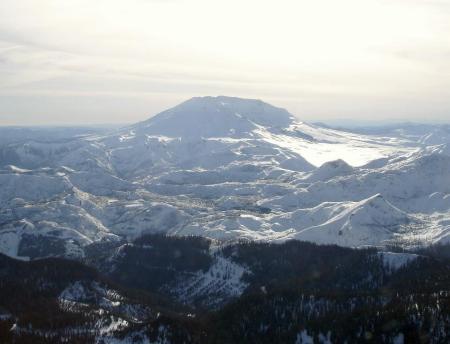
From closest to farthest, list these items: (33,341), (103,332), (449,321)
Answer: (449,321)
(33,341)
(103,332)

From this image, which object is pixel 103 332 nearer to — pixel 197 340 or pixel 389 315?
pixel 197 340

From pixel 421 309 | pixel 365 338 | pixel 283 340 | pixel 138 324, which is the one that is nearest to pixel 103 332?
pixel 138 324

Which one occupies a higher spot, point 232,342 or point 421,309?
point 421,309

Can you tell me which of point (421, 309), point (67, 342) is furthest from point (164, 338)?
point (421, 309)

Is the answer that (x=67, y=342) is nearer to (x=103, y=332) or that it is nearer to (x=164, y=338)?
(x=103, y=332)

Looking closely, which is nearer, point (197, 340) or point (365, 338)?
point (365, 338)

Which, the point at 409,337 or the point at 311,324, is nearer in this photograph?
the point at 409,337

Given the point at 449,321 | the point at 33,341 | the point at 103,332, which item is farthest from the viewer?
the point at 103,332

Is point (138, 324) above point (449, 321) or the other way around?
the other way around
